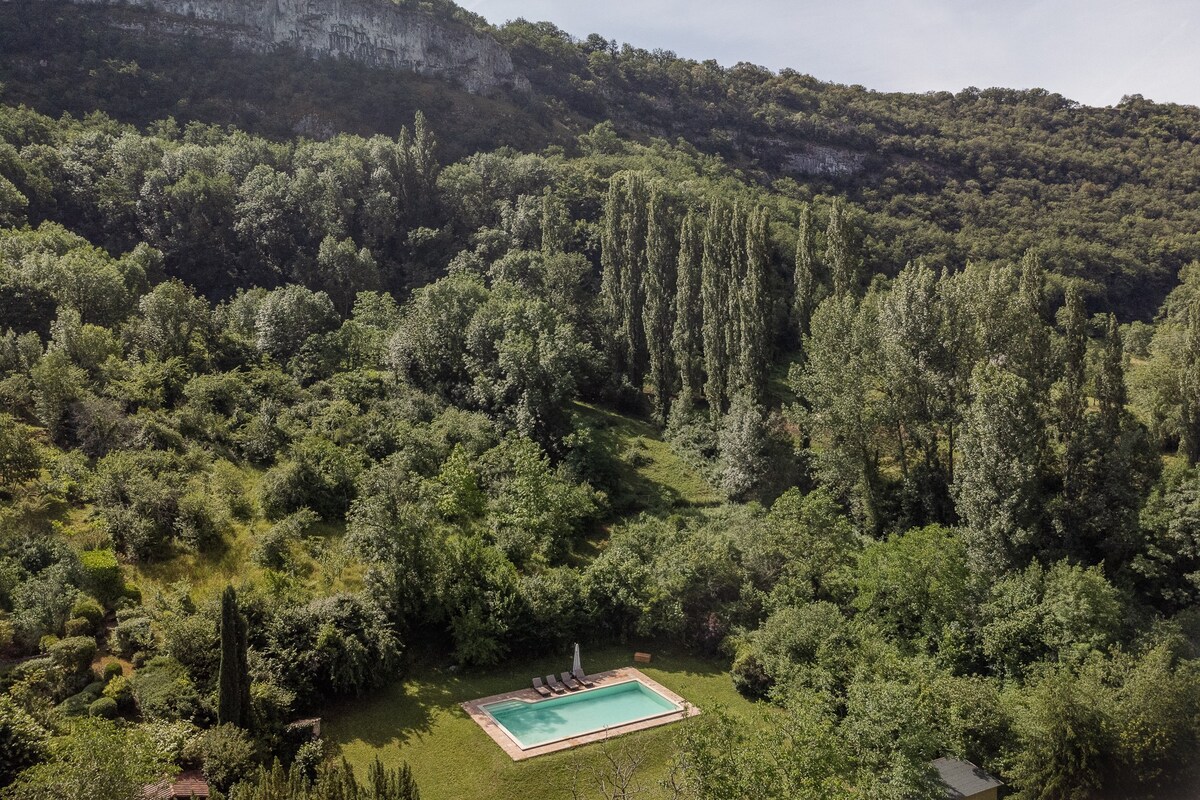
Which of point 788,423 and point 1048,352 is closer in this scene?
point 1048,352

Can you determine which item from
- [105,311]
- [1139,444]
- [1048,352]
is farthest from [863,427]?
[105,311]

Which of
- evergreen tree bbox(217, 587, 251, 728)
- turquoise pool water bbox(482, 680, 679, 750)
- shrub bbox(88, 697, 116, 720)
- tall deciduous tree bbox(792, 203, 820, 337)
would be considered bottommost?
turquoise pool water bbox(482, 680, 679, 750)

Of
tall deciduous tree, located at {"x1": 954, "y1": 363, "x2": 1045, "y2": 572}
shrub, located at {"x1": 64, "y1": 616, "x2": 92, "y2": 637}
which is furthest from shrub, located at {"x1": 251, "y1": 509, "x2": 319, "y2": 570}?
tall deciduous tree, located at {"x1": 954, "y1": 363, "x2": 1045, "y2": 572}

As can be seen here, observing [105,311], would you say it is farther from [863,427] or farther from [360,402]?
[863,427]

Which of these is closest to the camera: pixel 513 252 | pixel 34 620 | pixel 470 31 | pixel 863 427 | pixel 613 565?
pixel 34 620

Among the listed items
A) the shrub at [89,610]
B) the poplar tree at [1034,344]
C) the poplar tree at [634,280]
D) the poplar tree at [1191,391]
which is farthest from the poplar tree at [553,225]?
the shrub at [89,610]

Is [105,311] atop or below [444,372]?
atop

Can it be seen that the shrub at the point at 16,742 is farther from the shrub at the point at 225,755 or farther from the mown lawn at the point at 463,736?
the mown lawn at the point at 463,736

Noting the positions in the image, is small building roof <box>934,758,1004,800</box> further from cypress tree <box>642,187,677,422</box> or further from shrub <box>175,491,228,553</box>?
cypress tree <box>642,187,677,422</box>
